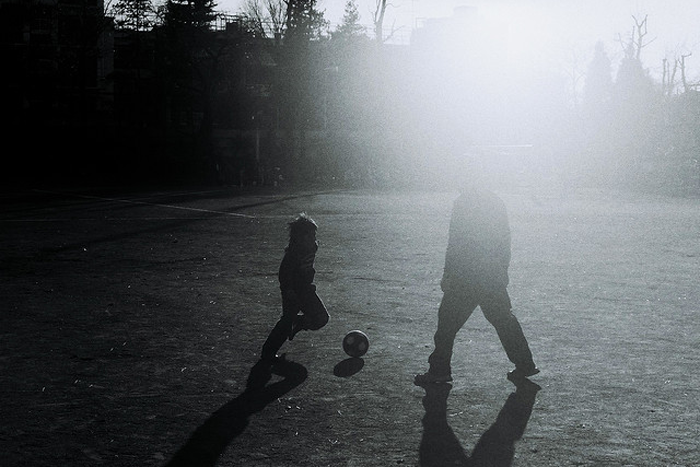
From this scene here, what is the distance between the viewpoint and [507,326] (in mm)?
7281

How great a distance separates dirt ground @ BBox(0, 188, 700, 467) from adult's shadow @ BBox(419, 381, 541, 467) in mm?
20

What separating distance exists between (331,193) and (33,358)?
2829 centimetres

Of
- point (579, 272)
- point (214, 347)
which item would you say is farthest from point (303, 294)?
point (579, 272)

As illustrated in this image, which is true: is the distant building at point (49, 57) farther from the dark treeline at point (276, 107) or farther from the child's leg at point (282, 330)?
the child's leg at point (282, 330)

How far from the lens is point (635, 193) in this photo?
3925 cm

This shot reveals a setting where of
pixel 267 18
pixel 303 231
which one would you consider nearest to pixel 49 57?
pixel 267 18

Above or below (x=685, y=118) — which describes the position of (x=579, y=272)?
below

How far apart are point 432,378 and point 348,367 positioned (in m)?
0.93

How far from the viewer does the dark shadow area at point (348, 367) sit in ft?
25.2

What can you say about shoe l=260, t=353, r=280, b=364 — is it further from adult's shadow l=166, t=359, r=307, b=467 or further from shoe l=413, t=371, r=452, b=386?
shoe l=413, t=371, r=452, b=386

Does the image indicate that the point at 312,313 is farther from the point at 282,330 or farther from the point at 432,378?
the point at 432,378

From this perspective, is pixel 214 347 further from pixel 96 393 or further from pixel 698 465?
pixel 698 465

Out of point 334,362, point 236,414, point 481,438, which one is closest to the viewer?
point 481,438

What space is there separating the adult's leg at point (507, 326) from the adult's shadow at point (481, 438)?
0.67 feet
